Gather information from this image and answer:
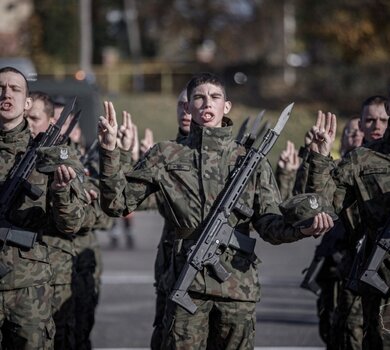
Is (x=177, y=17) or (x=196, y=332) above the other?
(x=177, y=17)

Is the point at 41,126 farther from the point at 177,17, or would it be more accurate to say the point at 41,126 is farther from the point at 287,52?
the point at 177,17

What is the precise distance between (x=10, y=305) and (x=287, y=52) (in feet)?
182

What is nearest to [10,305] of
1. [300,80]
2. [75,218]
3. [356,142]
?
[75,218]

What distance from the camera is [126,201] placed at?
747 centimetres

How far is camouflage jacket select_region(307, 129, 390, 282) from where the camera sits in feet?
23.9

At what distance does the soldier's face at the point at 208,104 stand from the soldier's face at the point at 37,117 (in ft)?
6.49

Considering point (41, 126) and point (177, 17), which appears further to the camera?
point (177, 17)

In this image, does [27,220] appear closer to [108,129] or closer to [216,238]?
[108,129]

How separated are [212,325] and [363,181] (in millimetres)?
1209

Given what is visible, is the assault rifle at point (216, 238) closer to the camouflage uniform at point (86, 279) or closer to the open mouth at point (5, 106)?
the open mouth at point (5, 106)

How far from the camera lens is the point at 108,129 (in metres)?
7.21

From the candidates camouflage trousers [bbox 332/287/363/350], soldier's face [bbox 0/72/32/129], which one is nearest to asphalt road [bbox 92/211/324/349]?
camouflage trousers [bbox 332/287/363/350]

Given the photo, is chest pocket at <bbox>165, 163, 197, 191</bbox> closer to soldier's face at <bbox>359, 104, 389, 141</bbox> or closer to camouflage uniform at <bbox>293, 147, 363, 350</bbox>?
camouflage uniform at <bbox>293, 147, 363, 350</bbox>

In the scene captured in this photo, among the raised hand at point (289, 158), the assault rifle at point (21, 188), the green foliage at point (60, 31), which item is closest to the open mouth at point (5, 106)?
the assault rifle at point (21, 188)
